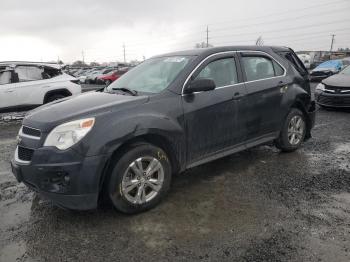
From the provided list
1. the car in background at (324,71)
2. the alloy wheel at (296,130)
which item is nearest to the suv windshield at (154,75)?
the alloy wheel at (296,130)

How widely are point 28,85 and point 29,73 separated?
14.8 inches

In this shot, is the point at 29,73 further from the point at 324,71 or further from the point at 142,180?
the point at 324,71

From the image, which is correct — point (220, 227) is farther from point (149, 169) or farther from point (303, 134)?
point (303, 134)

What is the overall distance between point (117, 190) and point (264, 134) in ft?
8.45

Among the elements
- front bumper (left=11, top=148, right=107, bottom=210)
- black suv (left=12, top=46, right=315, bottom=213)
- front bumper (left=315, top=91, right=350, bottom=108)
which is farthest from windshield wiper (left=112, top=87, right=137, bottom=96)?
front bumper (left=315, top=91, right=350, bottom=108)

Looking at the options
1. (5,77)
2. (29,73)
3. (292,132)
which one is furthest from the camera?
(29,73)

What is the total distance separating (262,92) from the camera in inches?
197

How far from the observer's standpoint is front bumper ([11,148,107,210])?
332 cm

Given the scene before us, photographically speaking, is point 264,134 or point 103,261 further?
point 264,134

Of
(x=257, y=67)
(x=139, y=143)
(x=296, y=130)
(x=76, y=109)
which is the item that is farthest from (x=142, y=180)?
(x=296, y=130)

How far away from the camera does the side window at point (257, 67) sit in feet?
16.3

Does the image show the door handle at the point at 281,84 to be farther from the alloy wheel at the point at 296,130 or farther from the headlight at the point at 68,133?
the headlight at the point at 68,133

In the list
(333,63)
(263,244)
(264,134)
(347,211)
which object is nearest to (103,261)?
(263,244)

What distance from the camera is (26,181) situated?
11.6ft
